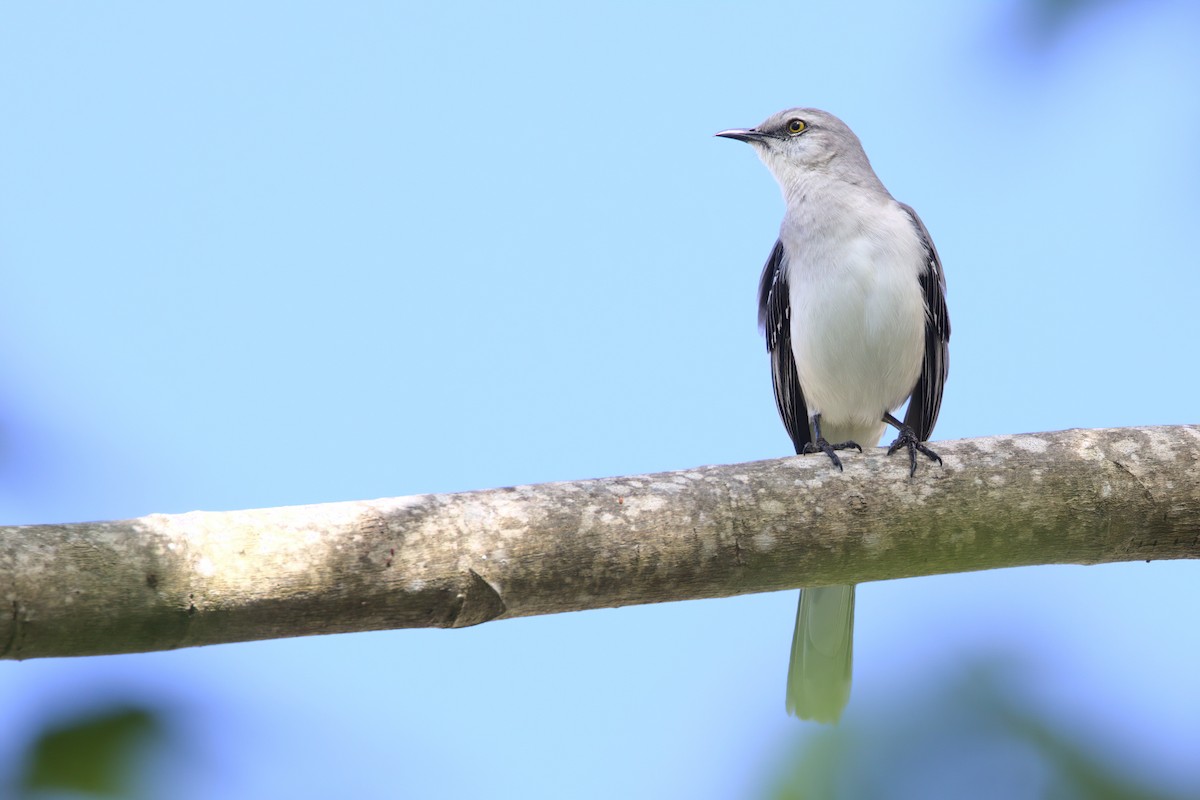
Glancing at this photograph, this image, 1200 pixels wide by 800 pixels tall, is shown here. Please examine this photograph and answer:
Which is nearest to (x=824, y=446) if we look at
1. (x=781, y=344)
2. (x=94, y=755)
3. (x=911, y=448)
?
(x=911, y=448)

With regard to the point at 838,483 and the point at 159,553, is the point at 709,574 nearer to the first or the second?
the point at 838,483

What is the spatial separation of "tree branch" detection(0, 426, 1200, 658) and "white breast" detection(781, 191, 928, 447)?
1.61m

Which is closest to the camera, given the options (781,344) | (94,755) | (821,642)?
(94,755)

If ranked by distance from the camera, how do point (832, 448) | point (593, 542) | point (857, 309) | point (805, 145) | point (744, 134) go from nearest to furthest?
point (593, 542) < point (832, 448) < point (857, 309) < point (805, 145) < point (744, 134)

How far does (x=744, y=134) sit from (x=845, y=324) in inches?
72.0

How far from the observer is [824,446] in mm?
4230

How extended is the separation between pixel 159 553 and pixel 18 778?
1.86m

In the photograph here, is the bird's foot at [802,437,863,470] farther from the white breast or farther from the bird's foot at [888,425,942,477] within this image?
the white breast

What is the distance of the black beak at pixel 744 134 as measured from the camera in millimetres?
6520

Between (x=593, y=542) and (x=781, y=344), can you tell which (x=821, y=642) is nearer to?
(x=781, y=344)

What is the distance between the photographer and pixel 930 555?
348 centimetres

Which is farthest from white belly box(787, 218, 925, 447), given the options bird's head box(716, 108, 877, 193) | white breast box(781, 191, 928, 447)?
bird's head box(716, 108, 877, 193)

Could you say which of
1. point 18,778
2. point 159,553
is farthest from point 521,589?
point 18,778

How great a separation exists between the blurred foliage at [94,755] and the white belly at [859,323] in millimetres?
4588
